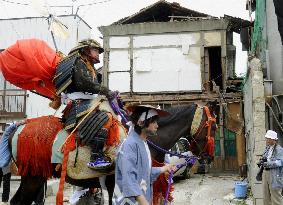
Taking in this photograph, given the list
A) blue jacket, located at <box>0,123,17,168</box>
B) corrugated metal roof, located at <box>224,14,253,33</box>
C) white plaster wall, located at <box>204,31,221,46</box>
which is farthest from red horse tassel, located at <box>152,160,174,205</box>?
corrugated metal roof, located at <box>224,14,253,33</box>

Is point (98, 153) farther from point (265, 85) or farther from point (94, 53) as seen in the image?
point (265, 85)

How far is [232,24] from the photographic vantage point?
21422mm

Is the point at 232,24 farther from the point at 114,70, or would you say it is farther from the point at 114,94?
the point at 114,94

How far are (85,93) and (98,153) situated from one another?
3.29ft

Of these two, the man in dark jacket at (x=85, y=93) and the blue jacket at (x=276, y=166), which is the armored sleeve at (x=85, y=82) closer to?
the man in dark jacket at (x=85, y=93)

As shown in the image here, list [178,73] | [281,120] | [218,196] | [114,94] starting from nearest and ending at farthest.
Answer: [114,94] → [281,120] → [218,196] → [178,73]

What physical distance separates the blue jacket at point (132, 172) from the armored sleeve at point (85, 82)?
1.67 metres

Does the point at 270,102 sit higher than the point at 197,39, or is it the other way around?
the point at 197,39

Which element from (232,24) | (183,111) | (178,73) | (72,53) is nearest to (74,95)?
(72,53)

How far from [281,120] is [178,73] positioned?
415 inches

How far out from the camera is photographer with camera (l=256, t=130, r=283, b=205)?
8703 mm

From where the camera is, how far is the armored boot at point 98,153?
525 cm

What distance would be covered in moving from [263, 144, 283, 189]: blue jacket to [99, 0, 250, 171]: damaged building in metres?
10.4

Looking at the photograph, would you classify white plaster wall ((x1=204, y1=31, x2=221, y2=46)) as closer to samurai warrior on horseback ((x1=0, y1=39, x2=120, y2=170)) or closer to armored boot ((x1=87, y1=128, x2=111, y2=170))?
samurai warrior on horseback ((x1=0, y1=39, x2=120, y2=170))
